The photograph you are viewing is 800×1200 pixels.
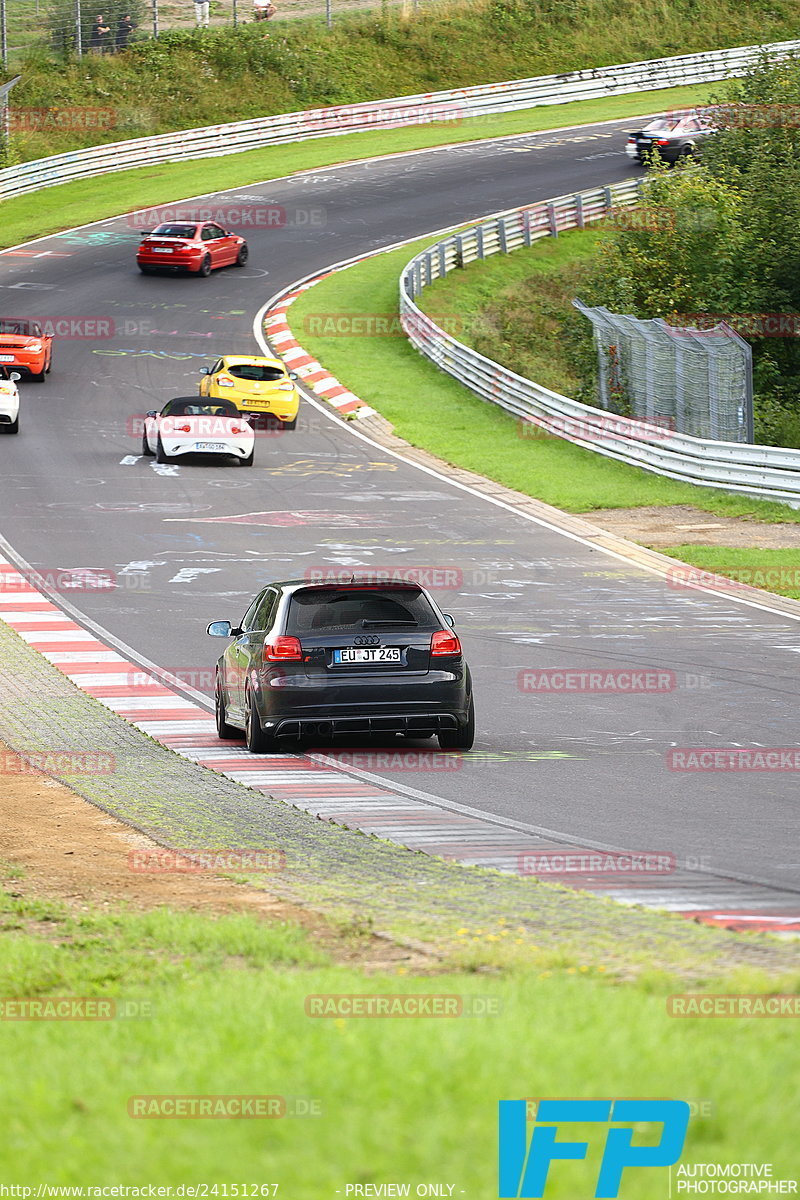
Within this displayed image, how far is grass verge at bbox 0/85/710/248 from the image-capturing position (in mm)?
57250

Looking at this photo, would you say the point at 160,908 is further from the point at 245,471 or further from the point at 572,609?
the point at 245,471

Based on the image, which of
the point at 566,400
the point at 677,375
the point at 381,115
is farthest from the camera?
the point at 381,115

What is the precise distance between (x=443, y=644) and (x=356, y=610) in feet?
2.52

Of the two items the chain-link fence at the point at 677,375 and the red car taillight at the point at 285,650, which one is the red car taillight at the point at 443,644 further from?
the chain-link fence at the point at 677,375

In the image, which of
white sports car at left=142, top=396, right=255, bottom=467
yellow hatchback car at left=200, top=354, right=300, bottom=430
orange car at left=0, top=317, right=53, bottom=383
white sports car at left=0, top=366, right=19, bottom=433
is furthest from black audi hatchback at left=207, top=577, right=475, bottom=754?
orange car at left=0, top=317, right=53, bottom=383

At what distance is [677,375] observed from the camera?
103 feet

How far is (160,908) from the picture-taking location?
7305mm

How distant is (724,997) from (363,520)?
21.1 metres

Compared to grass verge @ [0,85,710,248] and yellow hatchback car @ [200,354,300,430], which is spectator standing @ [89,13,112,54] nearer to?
grass verge @ [0,85,710,248]

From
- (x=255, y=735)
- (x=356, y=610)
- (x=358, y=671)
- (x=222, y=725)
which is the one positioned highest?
(x=356, y=610)

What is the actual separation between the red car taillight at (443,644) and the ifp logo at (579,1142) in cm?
798

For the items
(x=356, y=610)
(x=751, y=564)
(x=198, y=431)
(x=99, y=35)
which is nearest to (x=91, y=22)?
(x=99, y=35)

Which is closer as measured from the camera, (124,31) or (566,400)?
(566,400)

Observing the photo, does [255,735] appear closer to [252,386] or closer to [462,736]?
[462,736]
